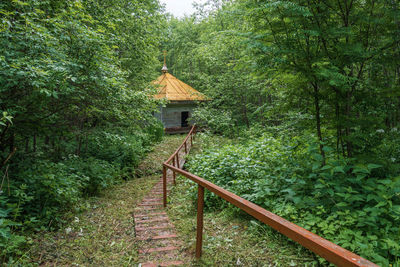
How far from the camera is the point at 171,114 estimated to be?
19.5 meters

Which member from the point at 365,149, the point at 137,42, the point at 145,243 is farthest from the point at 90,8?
the point at 365,149

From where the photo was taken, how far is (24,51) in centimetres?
351

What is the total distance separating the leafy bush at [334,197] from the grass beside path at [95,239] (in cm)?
183

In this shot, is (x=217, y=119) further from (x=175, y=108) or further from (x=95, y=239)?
(x=95, y=239)

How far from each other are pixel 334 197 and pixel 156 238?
270cm

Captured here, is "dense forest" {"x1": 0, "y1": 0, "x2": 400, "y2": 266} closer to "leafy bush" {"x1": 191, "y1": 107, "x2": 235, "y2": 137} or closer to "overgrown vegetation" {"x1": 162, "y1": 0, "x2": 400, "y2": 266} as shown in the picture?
"overgrown vegetation" {"x1": 162, "y1": 0, "x2": 400, "y2": 266}

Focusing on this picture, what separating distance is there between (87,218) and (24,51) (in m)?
3.40

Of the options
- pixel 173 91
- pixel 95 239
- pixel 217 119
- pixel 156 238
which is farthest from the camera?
pixel 173 91

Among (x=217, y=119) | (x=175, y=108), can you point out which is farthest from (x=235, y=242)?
(x=175, y=108)

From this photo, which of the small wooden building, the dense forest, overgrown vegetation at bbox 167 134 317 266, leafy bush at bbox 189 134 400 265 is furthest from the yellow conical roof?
overgrown vegetation at bbox 167 134 317 266

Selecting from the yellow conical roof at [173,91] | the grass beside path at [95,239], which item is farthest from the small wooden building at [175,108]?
the grass beside path at [95,239]

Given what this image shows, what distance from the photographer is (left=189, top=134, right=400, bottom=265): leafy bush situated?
8.16 ft

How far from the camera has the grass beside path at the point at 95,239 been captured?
123 inches

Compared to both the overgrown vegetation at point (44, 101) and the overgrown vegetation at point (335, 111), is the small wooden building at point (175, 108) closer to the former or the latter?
the overgrown vegetation at point (44, 101)
